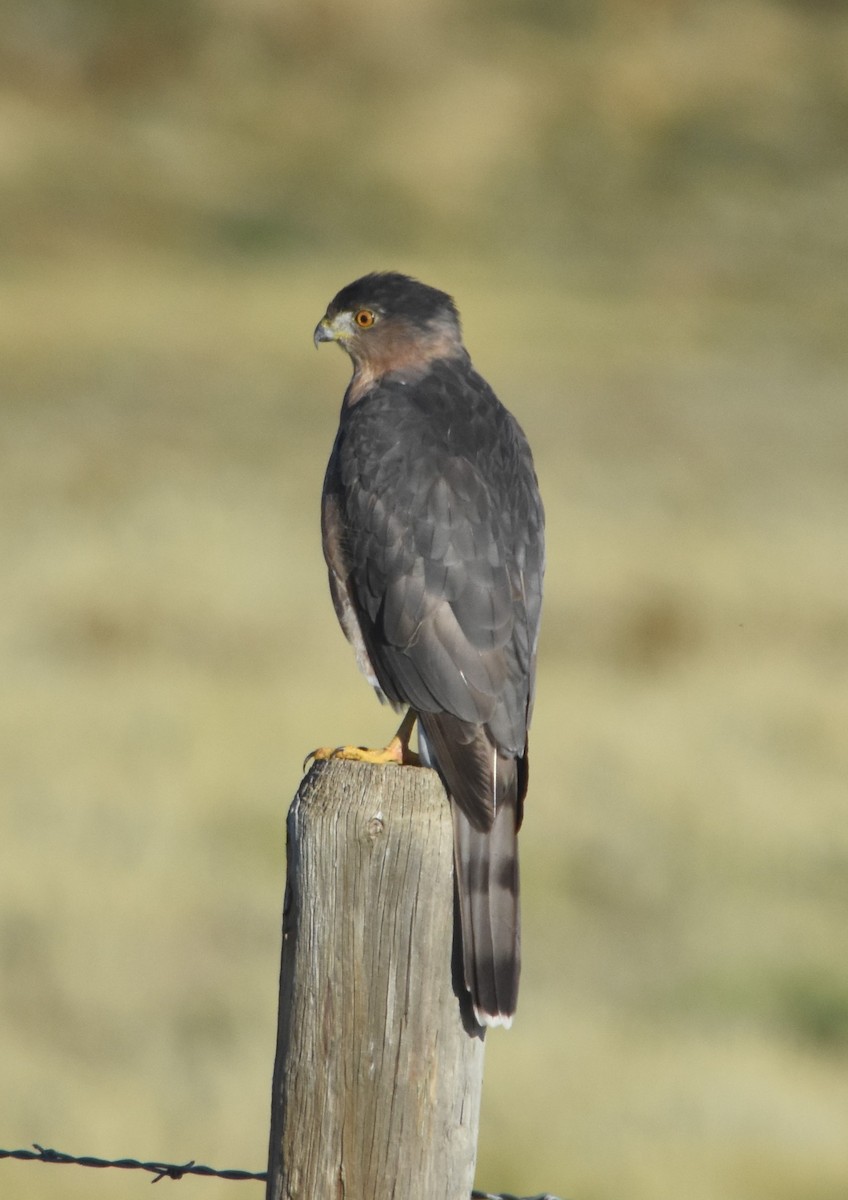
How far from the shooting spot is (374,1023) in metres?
2.82

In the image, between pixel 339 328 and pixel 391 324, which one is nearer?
pixel 391 324

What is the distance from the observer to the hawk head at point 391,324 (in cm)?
513

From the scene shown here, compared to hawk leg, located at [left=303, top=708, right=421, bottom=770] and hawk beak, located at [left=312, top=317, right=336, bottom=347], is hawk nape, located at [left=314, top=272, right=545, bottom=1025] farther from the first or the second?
hawk beak, located at [left=312, top=317, right=336, bottom=347]

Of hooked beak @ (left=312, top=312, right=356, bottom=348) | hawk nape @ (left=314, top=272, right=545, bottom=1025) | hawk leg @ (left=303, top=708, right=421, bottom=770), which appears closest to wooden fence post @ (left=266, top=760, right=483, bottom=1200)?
hawk nape @ (left=314, top=272, right=545, bottom=1025)

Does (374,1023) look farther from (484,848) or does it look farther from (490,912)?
(484,848)

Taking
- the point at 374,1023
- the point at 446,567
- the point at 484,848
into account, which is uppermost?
the point at 446,567

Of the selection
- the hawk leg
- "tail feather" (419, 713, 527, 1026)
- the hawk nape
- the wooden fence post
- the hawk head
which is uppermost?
the hawk head

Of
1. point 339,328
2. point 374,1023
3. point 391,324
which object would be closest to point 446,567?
point 391,324

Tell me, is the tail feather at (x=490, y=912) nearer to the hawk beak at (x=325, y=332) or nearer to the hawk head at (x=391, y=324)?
the hawk head at (x=391, y=324)

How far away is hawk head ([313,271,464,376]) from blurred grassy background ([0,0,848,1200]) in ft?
9.97

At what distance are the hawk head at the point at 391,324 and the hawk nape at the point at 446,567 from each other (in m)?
0.11

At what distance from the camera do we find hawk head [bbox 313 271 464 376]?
16.8 feet

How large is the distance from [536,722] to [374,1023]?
9.04 m

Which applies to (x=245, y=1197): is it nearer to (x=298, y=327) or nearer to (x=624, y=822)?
(x=624, y=822)
